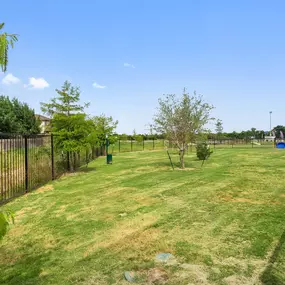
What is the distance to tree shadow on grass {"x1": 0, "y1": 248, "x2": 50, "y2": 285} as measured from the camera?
3.14m

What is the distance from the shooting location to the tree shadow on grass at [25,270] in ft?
10.3

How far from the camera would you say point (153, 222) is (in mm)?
5035

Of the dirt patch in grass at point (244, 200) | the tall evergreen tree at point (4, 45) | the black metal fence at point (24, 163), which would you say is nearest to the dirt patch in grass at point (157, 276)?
the tall evergreen tree at point (4, 45)

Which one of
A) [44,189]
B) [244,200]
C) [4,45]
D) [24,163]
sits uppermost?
[4,45]

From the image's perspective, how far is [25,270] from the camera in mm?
3398

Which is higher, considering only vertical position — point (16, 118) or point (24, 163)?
point (16, 118)

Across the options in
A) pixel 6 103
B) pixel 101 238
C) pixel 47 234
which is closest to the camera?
pixel 101 238

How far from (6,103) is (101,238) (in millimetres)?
38367

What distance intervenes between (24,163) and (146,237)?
19.4ft

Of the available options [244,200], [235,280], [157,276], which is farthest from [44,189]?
[235,280]

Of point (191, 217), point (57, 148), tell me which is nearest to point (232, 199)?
point (191, 217)

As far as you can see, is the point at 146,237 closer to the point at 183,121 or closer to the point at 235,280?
the point at 235,280

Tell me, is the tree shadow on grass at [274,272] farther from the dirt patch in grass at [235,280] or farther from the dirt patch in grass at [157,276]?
the dirt patch in grass at [157,276]

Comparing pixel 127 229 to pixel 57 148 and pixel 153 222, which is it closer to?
pixel 153 222
